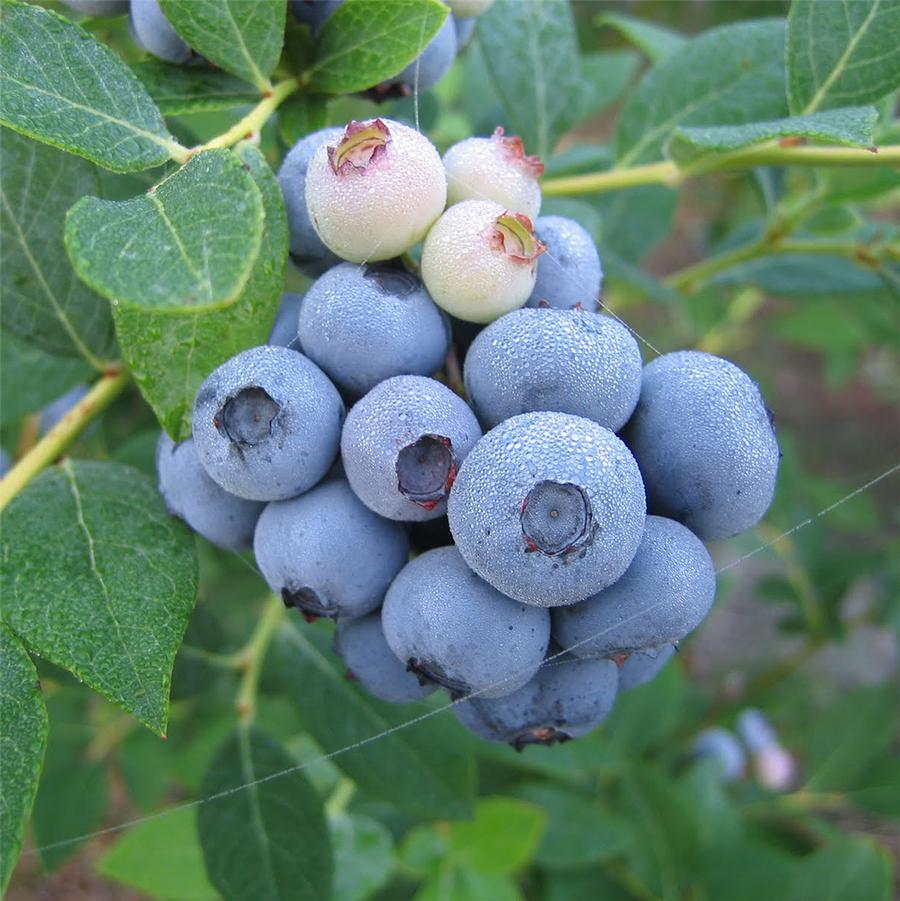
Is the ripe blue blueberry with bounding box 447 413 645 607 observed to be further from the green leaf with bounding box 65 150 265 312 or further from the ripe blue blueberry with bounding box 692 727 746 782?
the ripe blue blueberry with bounding box 692 727 746 782

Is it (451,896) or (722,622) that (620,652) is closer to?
(451,896)

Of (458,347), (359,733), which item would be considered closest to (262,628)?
(359,733)

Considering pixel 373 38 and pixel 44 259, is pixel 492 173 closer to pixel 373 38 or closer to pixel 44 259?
pixel 373 38

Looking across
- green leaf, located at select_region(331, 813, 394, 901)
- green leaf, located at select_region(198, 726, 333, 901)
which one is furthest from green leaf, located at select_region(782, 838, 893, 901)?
green leaf, located at select_region(198, 726, 333, 901)

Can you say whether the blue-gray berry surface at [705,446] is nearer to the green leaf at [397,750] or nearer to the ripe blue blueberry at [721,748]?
the green leaf at [397,750]

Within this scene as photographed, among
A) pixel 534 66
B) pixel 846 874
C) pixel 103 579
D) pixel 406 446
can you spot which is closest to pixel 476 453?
pixel 406 446

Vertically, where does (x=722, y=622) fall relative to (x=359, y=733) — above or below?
below

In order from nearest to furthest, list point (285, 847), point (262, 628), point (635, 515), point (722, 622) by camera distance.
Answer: point (635, 515) → point (285, 847) → point (262, 628) → point (722, 622)
